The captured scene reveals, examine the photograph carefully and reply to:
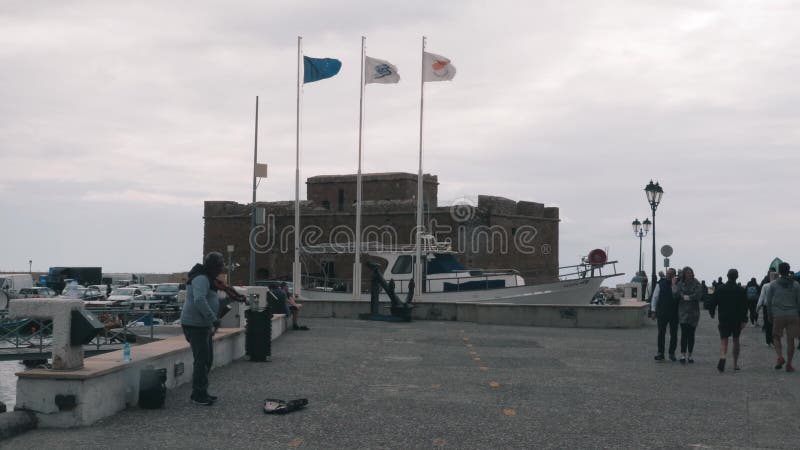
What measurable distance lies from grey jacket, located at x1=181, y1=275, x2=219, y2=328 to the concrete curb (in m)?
2.12

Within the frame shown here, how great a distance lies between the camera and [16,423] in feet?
28.3

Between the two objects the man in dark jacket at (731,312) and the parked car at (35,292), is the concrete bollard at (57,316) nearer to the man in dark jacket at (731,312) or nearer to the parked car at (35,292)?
the man in dark jacket at (731,312)

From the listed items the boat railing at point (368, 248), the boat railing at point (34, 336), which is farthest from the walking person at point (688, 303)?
the boat railing at point (368, 248)

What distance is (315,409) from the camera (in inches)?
405

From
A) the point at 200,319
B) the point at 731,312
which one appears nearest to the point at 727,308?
the point at 731,312

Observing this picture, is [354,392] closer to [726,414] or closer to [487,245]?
[726,414]

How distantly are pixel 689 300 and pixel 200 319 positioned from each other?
9432mm

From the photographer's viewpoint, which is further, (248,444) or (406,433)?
(406,433)

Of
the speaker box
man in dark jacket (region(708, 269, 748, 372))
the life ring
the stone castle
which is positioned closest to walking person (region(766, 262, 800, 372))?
man in dark jacket (region(708, 269, 748, 372))

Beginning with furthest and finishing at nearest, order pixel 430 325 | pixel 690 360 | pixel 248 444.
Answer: pixel 430 325, pixel 690 360, pixel 248 444

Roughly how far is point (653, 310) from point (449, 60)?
2009cm

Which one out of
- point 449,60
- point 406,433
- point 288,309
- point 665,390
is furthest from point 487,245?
point 406,433

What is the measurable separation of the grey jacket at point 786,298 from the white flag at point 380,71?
878 inches

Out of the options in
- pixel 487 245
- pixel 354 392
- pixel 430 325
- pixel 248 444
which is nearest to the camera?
pixel 248 444
